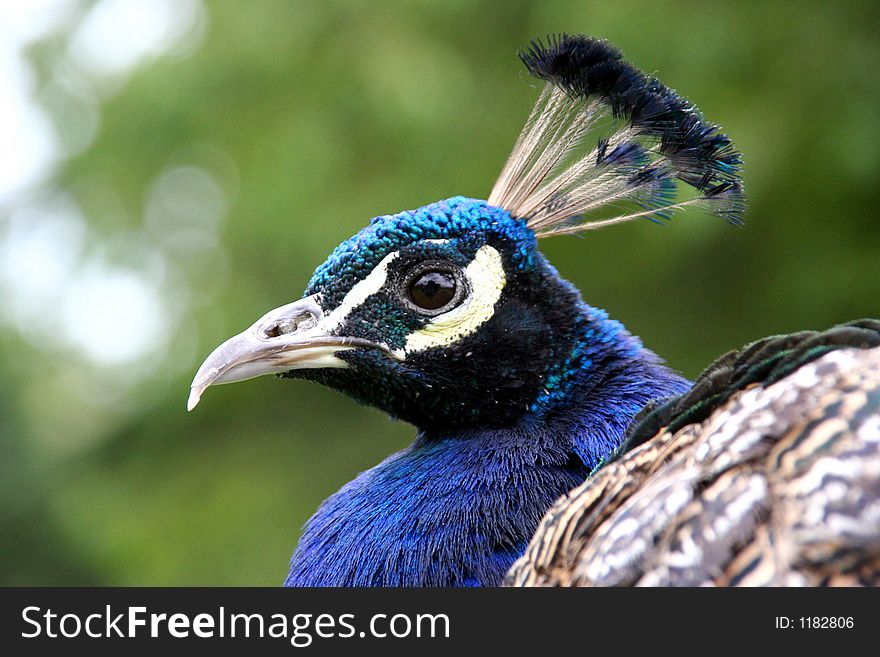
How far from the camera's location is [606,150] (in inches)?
91.0

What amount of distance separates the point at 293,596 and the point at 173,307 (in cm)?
386

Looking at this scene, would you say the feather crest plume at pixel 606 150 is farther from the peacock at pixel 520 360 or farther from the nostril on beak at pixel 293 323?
the nostril on beak at pixel 293 323

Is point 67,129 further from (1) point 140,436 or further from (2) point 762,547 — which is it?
(2) point 762,547

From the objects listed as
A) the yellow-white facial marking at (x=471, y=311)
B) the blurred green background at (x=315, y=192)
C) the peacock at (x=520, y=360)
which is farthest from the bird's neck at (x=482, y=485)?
the blurred green background at (x=315, y=192)

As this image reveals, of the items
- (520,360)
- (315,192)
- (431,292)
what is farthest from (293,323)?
(315,192)

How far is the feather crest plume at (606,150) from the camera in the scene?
2.22m

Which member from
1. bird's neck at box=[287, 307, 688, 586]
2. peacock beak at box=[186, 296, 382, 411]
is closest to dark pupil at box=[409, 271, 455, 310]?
peacock beak at box=[186, 296, 382, 411]

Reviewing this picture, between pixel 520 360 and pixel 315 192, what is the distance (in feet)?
8.29

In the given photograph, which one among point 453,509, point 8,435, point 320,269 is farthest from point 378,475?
point 8,435

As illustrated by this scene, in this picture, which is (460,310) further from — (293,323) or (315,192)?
(315,192)

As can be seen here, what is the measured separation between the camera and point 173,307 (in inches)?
217

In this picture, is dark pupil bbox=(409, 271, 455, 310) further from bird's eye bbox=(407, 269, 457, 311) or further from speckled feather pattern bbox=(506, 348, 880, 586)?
speckled feather pattern bbox=(506, 348, 880, 586)

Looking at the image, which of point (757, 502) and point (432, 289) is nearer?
point (757, 502)

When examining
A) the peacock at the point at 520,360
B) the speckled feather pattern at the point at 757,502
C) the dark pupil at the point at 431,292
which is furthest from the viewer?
the dark pupil at the point at 431,292
